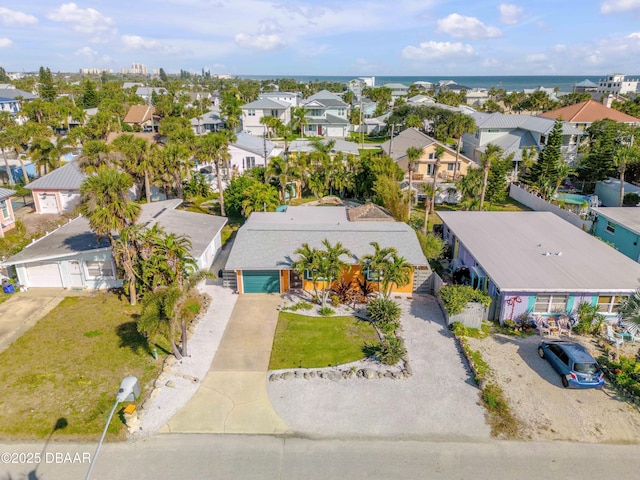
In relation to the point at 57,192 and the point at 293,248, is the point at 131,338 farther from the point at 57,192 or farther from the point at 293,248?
the point at 57,192

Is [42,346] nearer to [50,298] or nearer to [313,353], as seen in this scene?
[50,298]

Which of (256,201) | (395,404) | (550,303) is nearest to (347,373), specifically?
(395,404)

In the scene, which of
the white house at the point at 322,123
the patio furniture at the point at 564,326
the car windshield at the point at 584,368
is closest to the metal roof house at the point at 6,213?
the patio furniture at the point at 564,326

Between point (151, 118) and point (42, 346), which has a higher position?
point (151, 118)

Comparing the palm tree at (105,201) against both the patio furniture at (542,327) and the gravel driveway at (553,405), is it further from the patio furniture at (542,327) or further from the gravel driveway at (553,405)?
the patio furniture at (542,327)

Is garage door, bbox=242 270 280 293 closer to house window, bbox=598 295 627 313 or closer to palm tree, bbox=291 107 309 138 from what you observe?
house window, bbox=598 295 627 313

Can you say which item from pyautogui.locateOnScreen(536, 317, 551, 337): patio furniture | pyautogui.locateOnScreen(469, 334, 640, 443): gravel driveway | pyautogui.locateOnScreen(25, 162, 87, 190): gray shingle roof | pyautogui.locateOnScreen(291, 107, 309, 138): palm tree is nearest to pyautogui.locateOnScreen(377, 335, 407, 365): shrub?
pyautogui.locateOnScreen(469, 334, 640, 443): gravel driveway

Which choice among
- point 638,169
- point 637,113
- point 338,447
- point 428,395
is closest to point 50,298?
point 338,447
